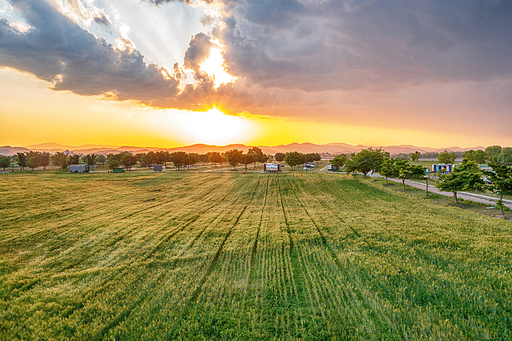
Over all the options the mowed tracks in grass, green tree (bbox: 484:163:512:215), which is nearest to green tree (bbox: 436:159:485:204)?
green tree (bbox: 484:163:512:215)

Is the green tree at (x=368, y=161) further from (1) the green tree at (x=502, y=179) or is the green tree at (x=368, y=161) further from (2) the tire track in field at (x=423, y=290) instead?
(2) the tire track in field at (x=423, y=290)

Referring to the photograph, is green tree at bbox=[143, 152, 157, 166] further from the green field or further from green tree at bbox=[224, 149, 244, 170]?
the green field

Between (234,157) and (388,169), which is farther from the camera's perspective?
(234,157)

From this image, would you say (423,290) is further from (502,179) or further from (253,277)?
(502,179)

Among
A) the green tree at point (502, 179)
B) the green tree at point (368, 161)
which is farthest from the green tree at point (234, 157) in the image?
the green tree at point (502, 179)

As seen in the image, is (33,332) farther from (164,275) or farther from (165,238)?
(165,238)

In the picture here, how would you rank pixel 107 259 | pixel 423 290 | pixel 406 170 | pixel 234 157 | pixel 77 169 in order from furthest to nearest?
1. pixel 234 157
2. pixel 77 169
3. pixel 406 170
4. pixel 107 259
5. pixel 423 290

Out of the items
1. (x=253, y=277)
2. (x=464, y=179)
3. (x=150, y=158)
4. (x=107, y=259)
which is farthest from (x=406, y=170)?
(x=150, y=158)
